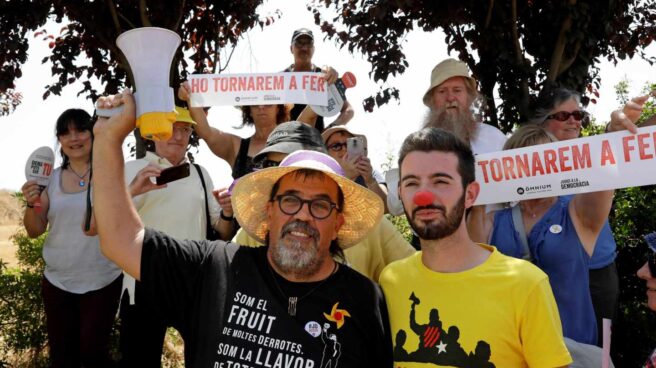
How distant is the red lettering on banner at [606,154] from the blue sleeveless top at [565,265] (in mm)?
323

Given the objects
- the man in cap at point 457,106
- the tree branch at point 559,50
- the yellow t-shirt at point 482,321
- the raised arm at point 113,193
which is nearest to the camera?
the yellow t-shirt at point 482,321

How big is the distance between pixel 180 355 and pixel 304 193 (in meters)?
4.70

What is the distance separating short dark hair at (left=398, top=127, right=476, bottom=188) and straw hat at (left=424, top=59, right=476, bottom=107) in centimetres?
204

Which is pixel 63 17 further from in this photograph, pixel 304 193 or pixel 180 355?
pixel 304 193

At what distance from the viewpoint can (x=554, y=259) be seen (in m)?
3.15

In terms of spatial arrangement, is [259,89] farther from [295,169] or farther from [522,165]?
[295,169]

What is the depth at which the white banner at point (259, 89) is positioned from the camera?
461 cm

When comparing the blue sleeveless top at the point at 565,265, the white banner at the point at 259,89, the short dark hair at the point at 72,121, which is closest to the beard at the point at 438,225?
the blue sleeveless top at the point at 565,265

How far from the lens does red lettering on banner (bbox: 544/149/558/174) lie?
3.25 m

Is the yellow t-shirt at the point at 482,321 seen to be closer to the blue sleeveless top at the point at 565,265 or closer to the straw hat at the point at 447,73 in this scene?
the blue sleeveless top at the point at 565,265

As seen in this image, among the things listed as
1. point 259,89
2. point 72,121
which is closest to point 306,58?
point 259,89

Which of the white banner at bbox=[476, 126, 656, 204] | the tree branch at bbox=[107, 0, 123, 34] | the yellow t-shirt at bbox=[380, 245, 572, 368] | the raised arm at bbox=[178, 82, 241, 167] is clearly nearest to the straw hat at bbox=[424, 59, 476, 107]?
the white banner at bbox=[476, 126, 656, 204]

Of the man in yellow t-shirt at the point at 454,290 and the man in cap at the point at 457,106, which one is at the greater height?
the man in cap at the point at 457,106

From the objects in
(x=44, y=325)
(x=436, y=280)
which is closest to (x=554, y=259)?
(x=436, y=280)
